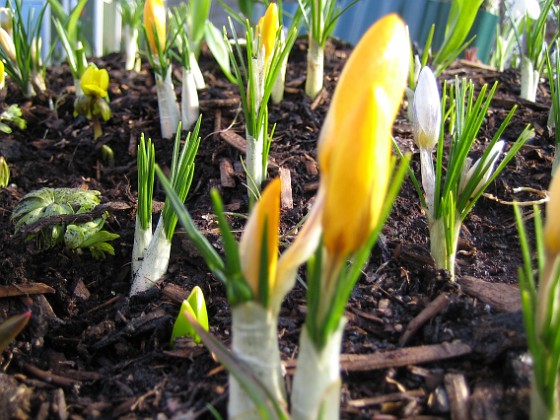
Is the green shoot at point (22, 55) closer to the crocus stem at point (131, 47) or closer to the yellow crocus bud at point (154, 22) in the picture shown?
the crocus stem at point (131, 47)

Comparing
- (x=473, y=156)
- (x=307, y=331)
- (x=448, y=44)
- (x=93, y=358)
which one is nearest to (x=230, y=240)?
(x=307, y=331)

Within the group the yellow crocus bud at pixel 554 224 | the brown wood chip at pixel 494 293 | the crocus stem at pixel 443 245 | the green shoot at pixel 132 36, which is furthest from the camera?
the green shoot at pixel 132 36

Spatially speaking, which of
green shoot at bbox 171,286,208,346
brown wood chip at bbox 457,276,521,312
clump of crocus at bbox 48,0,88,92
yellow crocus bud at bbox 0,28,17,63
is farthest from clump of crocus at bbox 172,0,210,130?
brown wood chip at bbox 457,276,521,312

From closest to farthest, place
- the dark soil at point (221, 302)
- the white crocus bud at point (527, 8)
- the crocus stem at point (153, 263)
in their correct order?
1. the dark soil at point (221, 302)
2. the crocus stem at point (153, 263)
3. the white crocus bud at point (527, 8)

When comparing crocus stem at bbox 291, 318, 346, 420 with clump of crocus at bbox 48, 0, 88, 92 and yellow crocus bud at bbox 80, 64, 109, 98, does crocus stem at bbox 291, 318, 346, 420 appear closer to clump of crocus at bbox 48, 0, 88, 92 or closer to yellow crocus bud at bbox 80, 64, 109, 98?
yellow crocus bud at bbox 80, 64, 109, 98

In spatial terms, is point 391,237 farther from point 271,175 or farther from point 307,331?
point 307,331

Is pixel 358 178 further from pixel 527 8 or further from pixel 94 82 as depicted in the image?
pixel 527 8

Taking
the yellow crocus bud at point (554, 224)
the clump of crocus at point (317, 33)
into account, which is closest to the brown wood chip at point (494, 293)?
the yellow crocus bud at point (554, 224)
